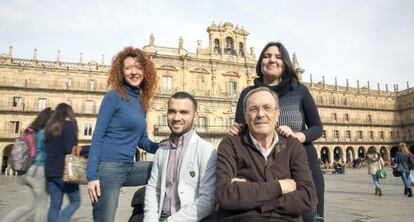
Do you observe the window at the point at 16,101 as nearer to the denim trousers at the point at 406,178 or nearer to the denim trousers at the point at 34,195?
the denim trousers at the point at 34,195

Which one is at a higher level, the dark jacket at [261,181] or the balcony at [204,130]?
the balcony at [204,130]

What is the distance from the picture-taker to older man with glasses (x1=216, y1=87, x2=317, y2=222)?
2160mm

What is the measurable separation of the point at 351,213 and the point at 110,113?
5.38 metres

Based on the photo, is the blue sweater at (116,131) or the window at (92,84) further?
the window at (92,84)

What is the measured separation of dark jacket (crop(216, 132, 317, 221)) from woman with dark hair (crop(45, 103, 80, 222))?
258 cm

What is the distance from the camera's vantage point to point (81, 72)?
34438mm

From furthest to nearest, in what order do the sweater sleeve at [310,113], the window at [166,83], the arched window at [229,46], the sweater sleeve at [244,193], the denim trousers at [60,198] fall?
1. the arched window at [229,46]
2. the window at [166,83]
3. the denim trousers at [60,198]
4. the sweater sleeve at [310,113]
5. the sweater sleeve at [244,193]

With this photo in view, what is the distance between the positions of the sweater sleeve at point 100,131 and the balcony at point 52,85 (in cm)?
3313

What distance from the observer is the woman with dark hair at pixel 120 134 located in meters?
2.76

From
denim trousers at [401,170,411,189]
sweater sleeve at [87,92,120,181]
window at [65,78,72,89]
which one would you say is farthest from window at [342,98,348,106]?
sweater sleeve at [87,92,120,181]

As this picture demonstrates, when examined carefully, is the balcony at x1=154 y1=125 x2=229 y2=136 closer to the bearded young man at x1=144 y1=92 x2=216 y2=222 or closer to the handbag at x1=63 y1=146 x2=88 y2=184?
the handbag at x1=63 y1=146 x2=88 y2=184

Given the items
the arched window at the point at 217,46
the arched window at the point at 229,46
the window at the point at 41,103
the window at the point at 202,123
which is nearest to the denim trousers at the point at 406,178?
the window at the point at 202,123

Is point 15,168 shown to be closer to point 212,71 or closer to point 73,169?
point 73,169

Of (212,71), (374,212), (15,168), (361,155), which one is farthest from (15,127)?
(361,155)
